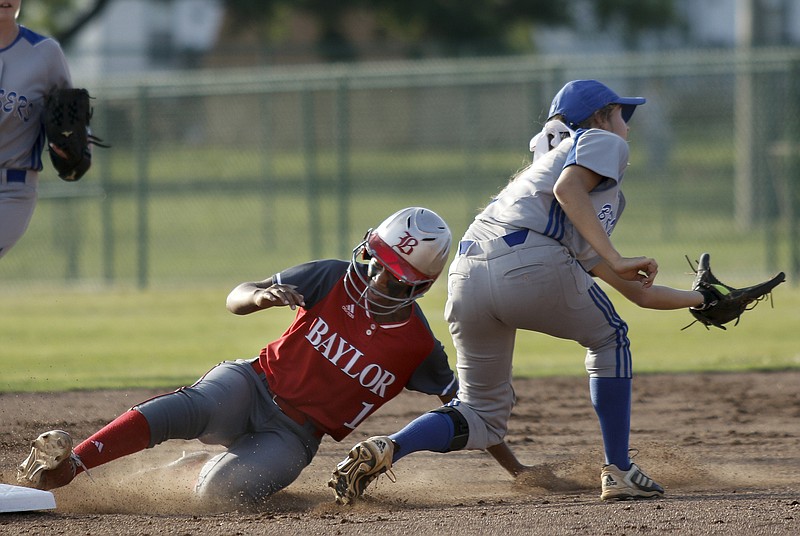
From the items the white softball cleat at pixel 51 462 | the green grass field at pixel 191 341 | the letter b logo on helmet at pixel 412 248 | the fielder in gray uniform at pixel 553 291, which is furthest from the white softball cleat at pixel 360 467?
the green grass field at pixel 191 341

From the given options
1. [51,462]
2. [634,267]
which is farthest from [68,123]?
[634,267]

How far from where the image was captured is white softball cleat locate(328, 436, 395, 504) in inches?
159

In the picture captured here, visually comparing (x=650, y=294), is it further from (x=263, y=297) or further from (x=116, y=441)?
(x=116, y=441)

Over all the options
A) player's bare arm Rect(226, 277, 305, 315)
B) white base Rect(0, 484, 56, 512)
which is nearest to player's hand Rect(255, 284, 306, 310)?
player's bare arm Rect(226, 277, 305, 315)

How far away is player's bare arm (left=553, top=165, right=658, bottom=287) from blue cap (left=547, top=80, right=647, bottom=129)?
395 millimetres

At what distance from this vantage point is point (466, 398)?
4.44 m

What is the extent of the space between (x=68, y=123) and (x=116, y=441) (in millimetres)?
1606

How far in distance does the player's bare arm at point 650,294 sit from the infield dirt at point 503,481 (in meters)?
0.69

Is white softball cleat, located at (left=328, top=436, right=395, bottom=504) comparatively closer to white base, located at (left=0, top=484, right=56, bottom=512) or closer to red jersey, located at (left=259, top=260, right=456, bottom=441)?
red jersey, located at (left=259, top=260, right=456, bottom=441)

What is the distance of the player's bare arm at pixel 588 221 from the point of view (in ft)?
13.4

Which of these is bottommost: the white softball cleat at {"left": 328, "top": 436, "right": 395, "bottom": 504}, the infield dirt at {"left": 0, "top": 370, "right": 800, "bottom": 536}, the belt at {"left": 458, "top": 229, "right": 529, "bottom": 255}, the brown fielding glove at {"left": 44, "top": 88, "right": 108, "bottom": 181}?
the infield dirt at {"left": 0, "top": 370, "right": 800, "bottom": 536}

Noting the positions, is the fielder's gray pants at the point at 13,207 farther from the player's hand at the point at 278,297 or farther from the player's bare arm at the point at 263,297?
the player's hand at the point at 278,297

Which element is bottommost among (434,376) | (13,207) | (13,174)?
(434,376)

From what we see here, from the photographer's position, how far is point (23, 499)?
399 centimetres
